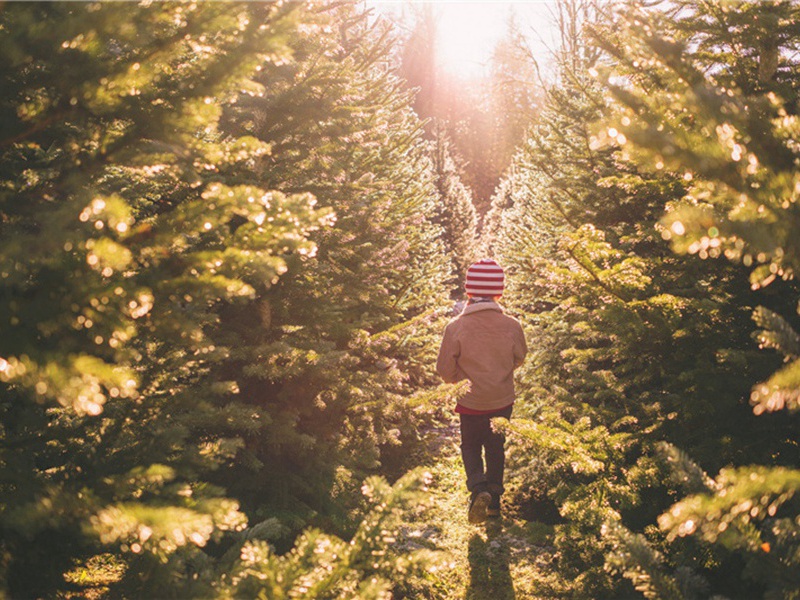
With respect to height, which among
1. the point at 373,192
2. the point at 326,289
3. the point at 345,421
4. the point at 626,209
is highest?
the point at 373,192

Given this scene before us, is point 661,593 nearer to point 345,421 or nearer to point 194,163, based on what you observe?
point 194,163

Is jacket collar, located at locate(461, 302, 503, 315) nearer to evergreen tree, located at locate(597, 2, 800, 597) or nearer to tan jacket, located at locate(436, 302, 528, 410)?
tan jacket, located at locate(436, 302, 528, 410)

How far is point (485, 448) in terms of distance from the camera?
5531mm

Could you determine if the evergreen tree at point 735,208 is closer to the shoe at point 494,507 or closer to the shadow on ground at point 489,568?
the shadow on ground at point 489,568

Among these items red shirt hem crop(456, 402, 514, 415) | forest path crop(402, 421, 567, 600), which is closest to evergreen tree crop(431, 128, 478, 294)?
red shirt hem crop(456, 402, 514, 415)

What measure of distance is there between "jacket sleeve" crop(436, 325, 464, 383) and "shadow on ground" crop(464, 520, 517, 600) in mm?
1523

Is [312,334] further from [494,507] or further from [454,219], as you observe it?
[454,219]

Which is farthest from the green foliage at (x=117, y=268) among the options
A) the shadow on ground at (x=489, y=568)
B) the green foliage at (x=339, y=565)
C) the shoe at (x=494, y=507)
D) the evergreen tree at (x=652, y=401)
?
the shoe at (x=494, y=507)

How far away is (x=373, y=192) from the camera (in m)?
6.90

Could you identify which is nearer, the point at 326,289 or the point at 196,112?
the point at 196,112

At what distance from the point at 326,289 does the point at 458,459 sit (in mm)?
3401

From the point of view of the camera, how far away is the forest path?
4.19m

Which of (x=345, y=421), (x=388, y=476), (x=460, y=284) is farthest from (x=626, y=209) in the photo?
(x=460, y=284)

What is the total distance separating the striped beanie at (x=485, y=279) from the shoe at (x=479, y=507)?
204 centimetres
